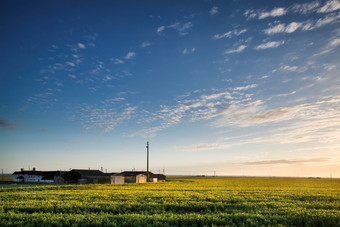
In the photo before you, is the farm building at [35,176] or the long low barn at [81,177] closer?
the long low barn at [81,177]

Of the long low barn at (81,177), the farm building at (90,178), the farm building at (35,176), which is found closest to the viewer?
the farm building at (90,178)

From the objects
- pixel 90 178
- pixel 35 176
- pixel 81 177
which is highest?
pixel 81 177

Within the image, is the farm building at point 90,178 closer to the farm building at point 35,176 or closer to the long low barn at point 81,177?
the long low barn at point 81,177

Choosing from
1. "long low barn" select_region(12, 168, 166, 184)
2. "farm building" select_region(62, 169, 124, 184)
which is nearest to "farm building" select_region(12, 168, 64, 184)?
"long low barn" select_region(12, 168, 166, 184)

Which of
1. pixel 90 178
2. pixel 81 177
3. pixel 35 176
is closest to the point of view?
pixel 90 178

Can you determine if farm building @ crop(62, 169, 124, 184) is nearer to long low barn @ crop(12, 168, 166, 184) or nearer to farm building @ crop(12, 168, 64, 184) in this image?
long low barn @ crop(12, 168, 166, 184)

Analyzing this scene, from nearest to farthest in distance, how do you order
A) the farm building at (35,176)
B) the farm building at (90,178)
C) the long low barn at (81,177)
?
the farm building at (90,178) → the long low barn at (81,177) → the farm building at (35,176)

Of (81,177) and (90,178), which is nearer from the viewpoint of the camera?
(90,178)

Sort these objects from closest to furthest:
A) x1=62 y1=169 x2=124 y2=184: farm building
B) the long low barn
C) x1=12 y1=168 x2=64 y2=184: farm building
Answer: x1=62 y1=169 x2=124 y2=184: farm building → the long low barn → x1=12 y1=168 x2=64 y2=184: farm building

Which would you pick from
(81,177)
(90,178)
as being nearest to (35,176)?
(81,177)

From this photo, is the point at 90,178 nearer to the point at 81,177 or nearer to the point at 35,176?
the point at 81,177

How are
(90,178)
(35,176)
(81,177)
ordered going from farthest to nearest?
1. (35,176)
2. (81,177)
3. (90,178)

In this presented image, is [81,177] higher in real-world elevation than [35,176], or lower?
higher

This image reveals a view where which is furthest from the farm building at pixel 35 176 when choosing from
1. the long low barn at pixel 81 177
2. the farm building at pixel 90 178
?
the farm building at pixel 90 178
